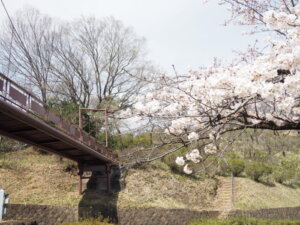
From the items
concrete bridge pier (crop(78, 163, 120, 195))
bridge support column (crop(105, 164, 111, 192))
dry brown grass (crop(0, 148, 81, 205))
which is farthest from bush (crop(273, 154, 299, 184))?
dry brown grass (crop(0, 148, 81, 205))

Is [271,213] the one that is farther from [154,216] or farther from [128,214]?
[128,214]

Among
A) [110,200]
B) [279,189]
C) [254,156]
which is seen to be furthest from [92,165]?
[254,156]

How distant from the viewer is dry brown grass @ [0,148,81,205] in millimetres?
14938

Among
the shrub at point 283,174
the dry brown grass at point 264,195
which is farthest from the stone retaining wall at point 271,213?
the shrub at point 283,174

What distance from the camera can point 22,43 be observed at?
2208 cm

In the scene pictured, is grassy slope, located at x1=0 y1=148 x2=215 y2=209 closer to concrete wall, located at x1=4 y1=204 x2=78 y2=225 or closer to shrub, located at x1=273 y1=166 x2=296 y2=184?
concrete wall, located at x1=4 y1=204 x2=78 y2=225

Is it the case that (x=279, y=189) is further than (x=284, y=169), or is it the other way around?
(x=284, y=169)

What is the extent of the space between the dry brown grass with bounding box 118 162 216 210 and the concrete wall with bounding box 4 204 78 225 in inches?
91.7

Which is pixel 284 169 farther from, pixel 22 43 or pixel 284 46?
pixel 284 46

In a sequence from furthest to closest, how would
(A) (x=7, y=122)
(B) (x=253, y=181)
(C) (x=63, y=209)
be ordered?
1. (B) (x=253, y=181)
2. (C) (x=63, y=209)
3. (A) (x=7, y=122)

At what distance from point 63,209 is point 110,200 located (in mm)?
2260

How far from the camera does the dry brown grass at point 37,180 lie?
49.0ft

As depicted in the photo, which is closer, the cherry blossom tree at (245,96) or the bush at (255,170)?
the cherry blossom tree at (245,96)

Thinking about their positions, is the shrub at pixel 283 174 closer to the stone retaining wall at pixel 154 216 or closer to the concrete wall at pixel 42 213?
the stone retaining wall at pixel 154 216
